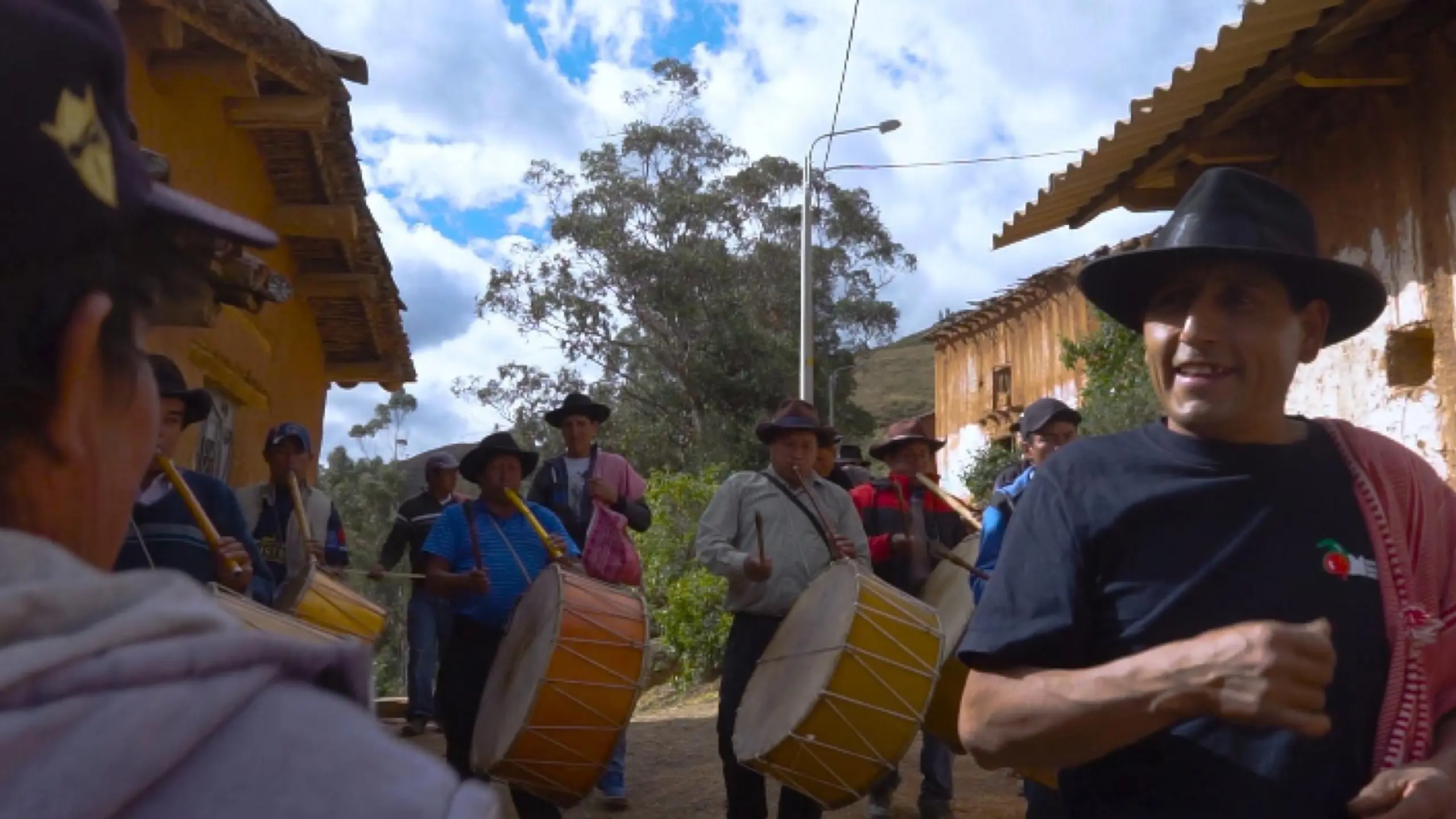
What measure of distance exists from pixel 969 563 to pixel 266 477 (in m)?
5.68

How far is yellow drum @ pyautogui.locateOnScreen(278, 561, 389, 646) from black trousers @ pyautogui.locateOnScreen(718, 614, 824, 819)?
1.50m

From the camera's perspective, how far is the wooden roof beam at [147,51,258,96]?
19.7 ft

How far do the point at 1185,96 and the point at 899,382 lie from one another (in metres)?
71.4

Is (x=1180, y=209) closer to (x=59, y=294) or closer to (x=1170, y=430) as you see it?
(x=1170, y=430)

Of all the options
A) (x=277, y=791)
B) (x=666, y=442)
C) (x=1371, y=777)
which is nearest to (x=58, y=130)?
(x=277, y=791)

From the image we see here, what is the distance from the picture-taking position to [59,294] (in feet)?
2.60

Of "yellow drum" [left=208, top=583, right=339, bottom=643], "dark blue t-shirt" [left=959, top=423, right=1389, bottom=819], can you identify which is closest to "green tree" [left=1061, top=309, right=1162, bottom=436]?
"yellow drum" [left=208, top=583, right=339, bottom=643]

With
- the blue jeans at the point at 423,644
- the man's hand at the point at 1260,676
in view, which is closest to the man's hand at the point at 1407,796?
the man's hand at the point at 1260,676

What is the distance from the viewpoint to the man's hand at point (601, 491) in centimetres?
678

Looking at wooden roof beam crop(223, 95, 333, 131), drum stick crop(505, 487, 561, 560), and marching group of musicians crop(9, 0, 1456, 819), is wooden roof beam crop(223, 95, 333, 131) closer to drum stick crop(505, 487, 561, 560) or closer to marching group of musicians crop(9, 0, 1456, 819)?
drum stick crop(505, 487, 561, 560)

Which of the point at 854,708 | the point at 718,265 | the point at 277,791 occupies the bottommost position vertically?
the point at 854,708

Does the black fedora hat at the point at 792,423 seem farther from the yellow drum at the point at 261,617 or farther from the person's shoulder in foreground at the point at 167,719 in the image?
the person's shoulder in foreground at the point at 167,719

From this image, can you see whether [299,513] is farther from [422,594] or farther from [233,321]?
[422,594]

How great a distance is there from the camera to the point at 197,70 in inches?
238
